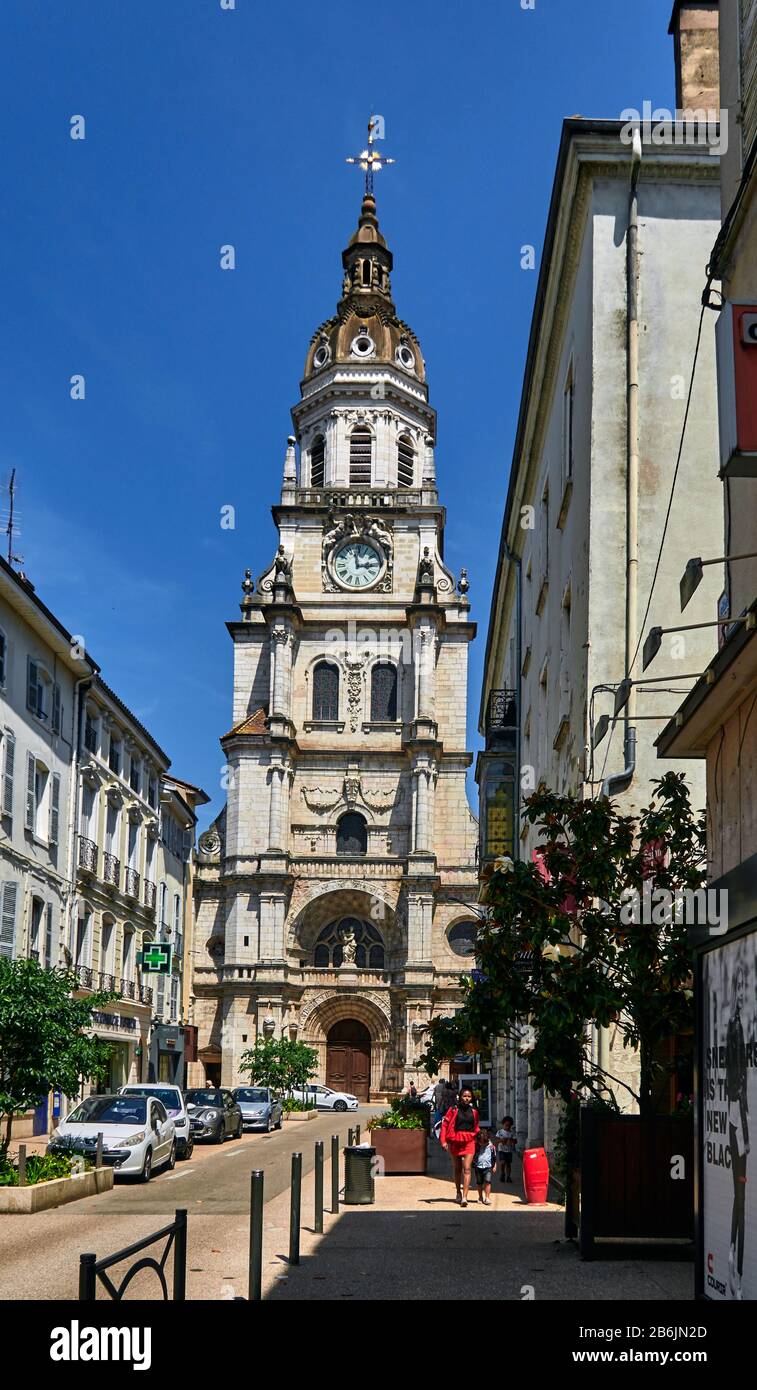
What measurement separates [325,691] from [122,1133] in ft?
147

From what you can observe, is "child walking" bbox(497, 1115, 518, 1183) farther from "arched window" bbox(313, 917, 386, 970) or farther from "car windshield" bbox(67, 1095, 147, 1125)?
"arched window" bbox(313, 917, 386, 970)

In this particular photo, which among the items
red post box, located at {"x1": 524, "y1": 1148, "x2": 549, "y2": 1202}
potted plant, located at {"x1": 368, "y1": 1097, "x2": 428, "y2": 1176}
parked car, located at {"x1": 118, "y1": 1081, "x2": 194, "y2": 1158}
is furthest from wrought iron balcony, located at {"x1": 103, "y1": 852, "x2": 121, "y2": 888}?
red post box, located at {"x1": 524, "y1": 1148, "x2": 549, "y2": 1202}

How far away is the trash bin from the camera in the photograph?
763 inches

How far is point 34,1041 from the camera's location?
1998cm

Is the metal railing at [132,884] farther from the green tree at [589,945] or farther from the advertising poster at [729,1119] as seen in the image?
the advertising poster at [729,1119]

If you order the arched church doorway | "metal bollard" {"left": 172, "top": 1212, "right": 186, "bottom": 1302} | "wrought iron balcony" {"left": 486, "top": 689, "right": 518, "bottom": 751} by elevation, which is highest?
"wrought iron balcony" {"left": 486, "top": 689, "right": 518, "bottom": 751}

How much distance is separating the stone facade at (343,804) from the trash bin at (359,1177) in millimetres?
42424

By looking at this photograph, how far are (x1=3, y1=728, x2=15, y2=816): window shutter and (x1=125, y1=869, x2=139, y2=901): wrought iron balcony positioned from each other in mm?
11587

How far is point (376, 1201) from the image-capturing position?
20.4 meters

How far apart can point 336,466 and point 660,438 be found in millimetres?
54819

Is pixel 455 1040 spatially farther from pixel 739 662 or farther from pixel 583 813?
pixel 739 662

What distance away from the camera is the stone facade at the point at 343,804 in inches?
2496

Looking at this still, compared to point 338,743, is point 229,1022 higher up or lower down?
lower down
